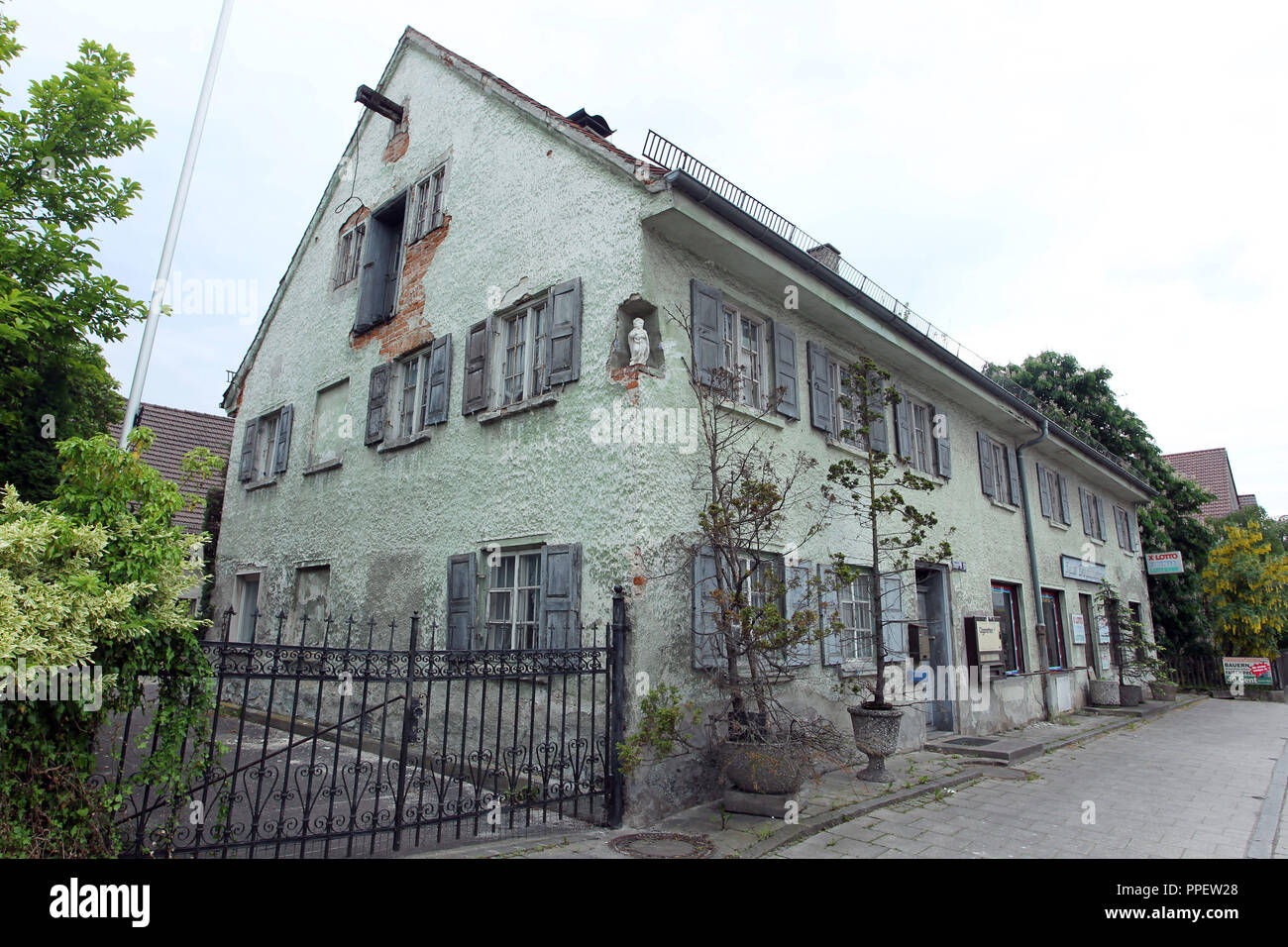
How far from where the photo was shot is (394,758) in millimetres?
8094

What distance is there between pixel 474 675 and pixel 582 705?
163 cm

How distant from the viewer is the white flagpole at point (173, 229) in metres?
9.13

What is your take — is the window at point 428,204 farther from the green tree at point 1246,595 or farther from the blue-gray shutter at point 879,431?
the green tree at point 1246,595

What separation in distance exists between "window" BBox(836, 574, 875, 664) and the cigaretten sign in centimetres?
1532

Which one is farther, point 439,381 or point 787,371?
point 439,381

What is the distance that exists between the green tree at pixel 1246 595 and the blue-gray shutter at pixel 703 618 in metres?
19.9

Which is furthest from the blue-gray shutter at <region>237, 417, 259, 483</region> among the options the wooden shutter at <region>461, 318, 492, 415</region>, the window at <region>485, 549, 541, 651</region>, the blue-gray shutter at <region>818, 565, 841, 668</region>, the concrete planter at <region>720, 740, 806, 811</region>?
the concrete planter at <region>720, 740, 806, 811</region>

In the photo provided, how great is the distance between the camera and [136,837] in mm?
3785

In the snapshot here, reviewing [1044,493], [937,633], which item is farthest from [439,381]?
[1044,493]

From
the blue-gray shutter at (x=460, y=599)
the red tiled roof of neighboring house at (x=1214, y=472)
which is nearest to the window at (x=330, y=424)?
the blue-gray shutter at (x=460, y=599)

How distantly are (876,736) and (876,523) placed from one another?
8.37ft

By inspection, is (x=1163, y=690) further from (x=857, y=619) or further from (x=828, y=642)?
(x=828, y=642)
